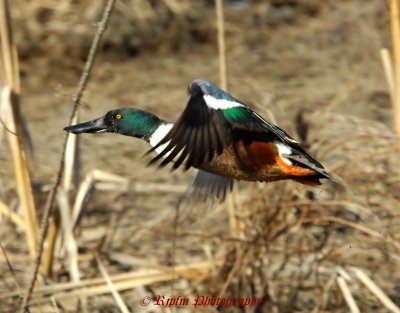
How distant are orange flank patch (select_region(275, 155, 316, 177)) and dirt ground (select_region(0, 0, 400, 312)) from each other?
19.1 inches

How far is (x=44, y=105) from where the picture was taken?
19.3 ft

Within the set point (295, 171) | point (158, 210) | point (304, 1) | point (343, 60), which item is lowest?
point (158, 210)

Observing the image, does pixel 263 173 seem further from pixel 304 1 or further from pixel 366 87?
pixel 304 1

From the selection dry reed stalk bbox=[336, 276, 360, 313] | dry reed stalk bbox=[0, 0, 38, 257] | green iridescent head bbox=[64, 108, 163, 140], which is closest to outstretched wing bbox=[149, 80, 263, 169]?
green iridescent head bbox=[64, 108, 163, 140]

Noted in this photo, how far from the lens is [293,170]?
9.47 feet

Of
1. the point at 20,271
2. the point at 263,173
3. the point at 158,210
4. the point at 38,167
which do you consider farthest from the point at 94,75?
the point at 263,173

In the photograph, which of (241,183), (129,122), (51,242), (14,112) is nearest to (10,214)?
(51,242)

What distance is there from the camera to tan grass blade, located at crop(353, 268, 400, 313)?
3441 mm

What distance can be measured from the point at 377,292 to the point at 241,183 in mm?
1412

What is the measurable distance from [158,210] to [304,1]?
335 cm

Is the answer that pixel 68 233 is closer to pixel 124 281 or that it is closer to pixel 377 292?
pixel 124 281

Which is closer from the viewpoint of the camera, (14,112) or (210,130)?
(210,130)

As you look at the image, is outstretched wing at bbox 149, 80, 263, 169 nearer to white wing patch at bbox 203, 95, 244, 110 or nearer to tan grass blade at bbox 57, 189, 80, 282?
white wing patch at bbox 203, 95, 244, 110

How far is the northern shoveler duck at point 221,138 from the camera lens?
8.55ft
